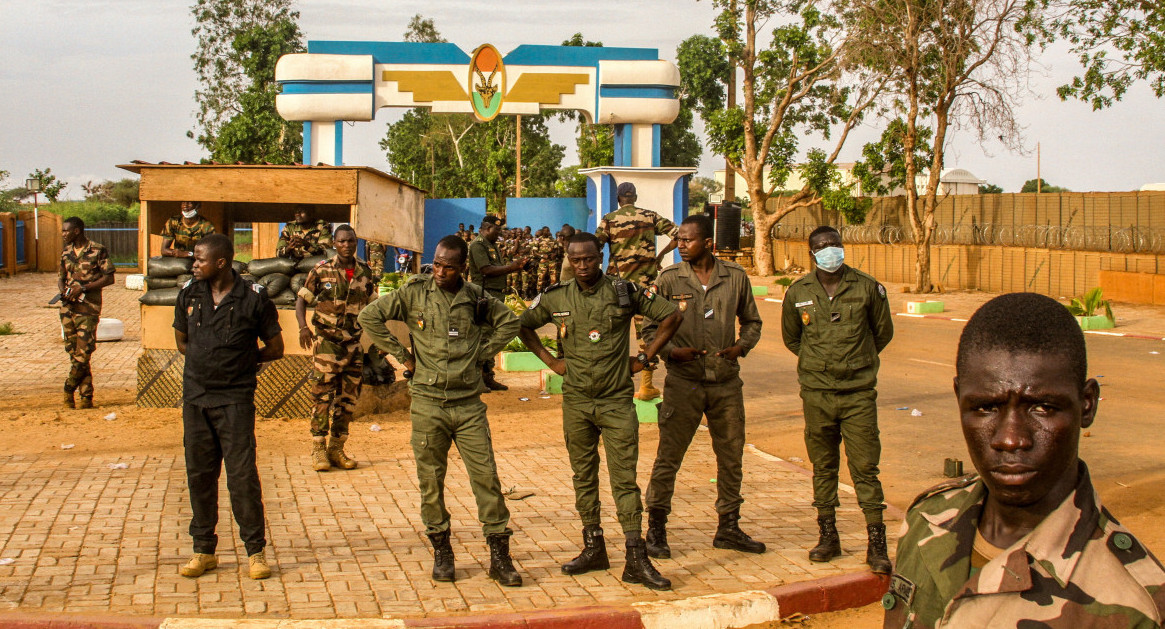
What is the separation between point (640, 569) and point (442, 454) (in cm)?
124

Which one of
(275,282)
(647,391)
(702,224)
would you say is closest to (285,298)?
(275,282)

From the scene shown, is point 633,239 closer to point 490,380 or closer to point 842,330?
point 490,380

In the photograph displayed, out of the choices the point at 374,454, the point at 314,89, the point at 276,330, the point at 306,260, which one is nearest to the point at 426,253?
the point at 314,89

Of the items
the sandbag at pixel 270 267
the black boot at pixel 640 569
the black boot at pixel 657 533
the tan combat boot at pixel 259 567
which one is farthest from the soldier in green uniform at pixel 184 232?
the black boot at pixel 640 569

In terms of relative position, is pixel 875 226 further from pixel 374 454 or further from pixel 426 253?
pixel 374 454

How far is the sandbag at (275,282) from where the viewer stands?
11.1 metres

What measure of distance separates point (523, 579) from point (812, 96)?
108ft

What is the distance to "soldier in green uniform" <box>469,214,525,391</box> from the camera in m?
11.8

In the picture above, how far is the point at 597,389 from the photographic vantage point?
591 centimetres

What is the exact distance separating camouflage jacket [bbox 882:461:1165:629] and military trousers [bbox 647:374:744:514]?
4.54 m

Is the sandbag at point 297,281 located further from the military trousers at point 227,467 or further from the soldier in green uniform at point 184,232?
the military trousers at point 227,467

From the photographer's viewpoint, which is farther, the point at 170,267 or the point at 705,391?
the point at 170,267

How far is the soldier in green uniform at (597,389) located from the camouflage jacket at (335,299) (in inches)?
114

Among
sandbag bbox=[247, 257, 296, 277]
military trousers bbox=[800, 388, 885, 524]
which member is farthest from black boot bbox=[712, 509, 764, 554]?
sandbag bbox=[247, 257, 296, 277]
